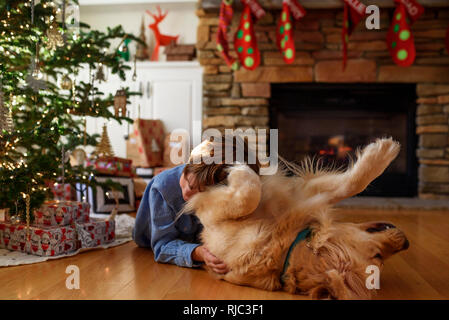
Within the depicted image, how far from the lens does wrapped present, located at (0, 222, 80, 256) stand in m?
1.25

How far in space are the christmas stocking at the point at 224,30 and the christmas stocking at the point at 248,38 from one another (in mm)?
71

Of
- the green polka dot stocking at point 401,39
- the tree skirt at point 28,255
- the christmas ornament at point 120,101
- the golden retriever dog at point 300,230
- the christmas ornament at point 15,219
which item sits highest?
the green polka dot stocking at point 401,39

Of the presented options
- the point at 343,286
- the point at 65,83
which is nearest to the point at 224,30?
the point at 65,83

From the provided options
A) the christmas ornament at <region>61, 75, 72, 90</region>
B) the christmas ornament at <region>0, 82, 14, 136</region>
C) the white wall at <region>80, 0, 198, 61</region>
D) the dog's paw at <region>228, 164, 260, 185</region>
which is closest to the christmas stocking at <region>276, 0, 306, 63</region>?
the white wall at <region>80, 0, 198, 61</region>

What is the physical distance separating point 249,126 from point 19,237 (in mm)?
1951

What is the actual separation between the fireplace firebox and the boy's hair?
1.96 m

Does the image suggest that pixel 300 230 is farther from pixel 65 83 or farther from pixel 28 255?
pixel 65 83

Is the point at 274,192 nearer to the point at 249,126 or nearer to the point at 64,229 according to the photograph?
the point at 64,229

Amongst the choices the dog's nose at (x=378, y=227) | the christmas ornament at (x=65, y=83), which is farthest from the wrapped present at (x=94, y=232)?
the dog's nose at (x=378, y=227)

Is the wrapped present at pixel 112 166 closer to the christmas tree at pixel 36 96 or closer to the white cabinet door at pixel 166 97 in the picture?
the christmas tree at pixel 36 96

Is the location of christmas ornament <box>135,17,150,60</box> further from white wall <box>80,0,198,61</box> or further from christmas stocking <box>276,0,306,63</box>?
christmas stocking <box>276,0,306,63</box>

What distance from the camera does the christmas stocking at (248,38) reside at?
2734 mm

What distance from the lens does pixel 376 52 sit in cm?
286

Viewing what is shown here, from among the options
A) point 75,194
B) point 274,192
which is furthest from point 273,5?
point 274,192
